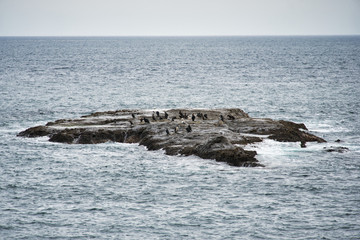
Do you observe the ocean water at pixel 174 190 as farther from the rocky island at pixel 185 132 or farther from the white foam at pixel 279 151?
the rocky island at pixel 185 132

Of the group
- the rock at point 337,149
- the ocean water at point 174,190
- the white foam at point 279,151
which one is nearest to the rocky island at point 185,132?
the white foam at point 279,151

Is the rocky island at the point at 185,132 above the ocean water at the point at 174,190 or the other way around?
above

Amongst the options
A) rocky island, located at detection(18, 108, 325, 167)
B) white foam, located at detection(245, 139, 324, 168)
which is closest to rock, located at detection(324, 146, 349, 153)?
white foam, located at detection(245, 139, 324, 168)

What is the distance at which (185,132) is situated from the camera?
55.0 meters

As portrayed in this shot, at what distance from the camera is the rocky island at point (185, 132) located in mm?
49406

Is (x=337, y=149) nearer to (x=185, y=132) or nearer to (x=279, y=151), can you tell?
(x=279, y=151)

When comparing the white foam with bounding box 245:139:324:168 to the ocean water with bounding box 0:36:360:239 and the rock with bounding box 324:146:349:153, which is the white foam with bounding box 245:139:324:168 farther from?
the rock with bounding box 324:146:349:153

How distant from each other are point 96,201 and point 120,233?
609 centimetres

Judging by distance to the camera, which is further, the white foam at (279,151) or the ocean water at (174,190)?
the white foam at (279,151)

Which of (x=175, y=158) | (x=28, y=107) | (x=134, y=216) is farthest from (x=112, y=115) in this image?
(x=134, y=216)

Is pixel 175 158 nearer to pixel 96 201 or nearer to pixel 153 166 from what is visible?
pixel 153 166

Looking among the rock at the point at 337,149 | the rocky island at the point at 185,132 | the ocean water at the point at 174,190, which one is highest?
the rocky island at the point at 185,132

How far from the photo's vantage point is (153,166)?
47.6m

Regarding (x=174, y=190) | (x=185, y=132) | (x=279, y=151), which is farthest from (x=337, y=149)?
(x=174, y=190)
